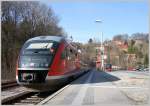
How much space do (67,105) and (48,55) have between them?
817 centimetres

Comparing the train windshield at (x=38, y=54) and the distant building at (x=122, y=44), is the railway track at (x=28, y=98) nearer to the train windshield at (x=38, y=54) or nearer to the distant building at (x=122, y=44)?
the train windshield at (x=38, y=54)

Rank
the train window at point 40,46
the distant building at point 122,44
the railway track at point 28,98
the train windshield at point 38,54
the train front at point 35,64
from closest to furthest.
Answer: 1. the railway track at point 28,98
2. the train front at point 35,64
3. the train windshield at point 38,54
4. the train window at point 40,46
5. the distant building at point 122,44

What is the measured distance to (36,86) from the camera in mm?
19016

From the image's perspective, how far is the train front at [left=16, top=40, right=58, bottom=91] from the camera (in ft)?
62.1

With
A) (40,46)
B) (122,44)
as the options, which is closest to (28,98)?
(40,46)

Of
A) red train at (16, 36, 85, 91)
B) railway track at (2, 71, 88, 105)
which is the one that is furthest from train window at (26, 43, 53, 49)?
railway track at (2, 71, 88, 105)

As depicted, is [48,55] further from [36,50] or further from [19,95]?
[19,95]

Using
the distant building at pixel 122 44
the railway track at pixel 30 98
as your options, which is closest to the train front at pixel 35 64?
the railway track at pixel 30 98

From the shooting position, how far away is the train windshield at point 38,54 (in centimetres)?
1944

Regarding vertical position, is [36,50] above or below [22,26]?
below

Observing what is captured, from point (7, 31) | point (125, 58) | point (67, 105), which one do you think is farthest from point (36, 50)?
point (125, 58)

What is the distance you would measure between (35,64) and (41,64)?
0.32m

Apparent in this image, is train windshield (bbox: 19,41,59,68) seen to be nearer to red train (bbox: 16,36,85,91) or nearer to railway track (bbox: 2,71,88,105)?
red train (bbox: 16,36,85,91)

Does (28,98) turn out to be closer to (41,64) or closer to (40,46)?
(41,64)
